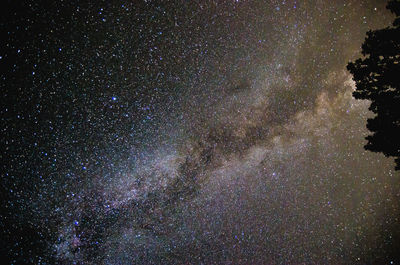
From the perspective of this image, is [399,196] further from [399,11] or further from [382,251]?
[399,11]

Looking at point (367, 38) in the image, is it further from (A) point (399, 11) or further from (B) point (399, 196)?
(B) point (399, 196)

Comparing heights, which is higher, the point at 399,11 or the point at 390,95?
the point at 399,11

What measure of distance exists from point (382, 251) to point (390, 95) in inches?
4067

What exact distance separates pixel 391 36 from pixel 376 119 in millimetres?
1362

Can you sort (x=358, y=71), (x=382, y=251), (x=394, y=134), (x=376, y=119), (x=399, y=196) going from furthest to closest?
(x=382, y=251)
(x=399, y=196)
(x=358, y=71)
(x=376, y=119)
(x=394, y=134)

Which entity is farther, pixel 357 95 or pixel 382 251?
pixel 382 251

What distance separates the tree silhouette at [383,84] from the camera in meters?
2.64

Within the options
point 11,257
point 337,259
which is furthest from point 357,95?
point 337,259

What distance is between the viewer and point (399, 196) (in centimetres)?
4597

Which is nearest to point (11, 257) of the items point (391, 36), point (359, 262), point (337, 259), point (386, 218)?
point (391, 36)

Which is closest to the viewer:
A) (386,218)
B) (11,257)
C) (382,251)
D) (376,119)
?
(376,119)

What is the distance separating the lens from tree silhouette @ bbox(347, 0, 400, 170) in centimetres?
264

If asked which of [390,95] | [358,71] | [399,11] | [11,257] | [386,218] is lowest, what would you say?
[386,218]

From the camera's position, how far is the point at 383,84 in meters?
2.76
